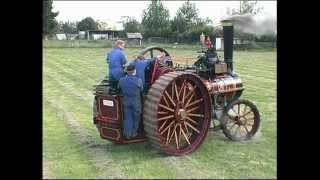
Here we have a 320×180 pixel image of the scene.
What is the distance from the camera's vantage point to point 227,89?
8.62m

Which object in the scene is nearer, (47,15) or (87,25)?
(47,15)

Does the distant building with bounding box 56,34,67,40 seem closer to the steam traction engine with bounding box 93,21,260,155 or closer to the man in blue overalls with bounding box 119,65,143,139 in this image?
the steam traction engine with bounding box 93,21,260,155

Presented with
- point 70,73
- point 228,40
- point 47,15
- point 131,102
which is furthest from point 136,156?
point 70,73

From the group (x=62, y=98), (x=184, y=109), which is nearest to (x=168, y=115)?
(x=184, y=109)

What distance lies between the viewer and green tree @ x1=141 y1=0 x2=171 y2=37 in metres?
44.5

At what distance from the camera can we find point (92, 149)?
7.72 metres

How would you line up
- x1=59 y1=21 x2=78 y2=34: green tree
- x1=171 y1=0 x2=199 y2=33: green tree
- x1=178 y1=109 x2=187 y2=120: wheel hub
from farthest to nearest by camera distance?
1. x1=171 y1=0 x2=199 y2=33: green tree
2. x1=59 y1=21 x2=78 y2=34: green tree
3. x1=178 y1=109 x2=187 y2=120: wheel hub

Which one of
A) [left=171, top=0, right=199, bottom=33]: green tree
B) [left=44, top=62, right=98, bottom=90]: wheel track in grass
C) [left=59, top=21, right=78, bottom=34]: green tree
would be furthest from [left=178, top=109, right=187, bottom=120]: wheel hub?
[left=171, top=0, right=199, bottom=33]: green tree

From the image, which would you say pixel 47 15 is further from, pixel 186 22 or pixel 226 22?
pixel 186 22

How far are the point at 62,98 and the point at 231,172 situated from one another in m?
7.85

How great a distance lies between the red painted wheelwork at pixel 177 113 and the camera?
22.7ft

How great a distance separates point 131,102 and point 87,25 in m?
42.7

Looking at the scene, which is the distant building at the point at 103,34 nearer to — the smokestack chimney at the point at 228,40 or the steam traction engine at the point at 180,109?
the smokestack chimney at the point at 228,40
